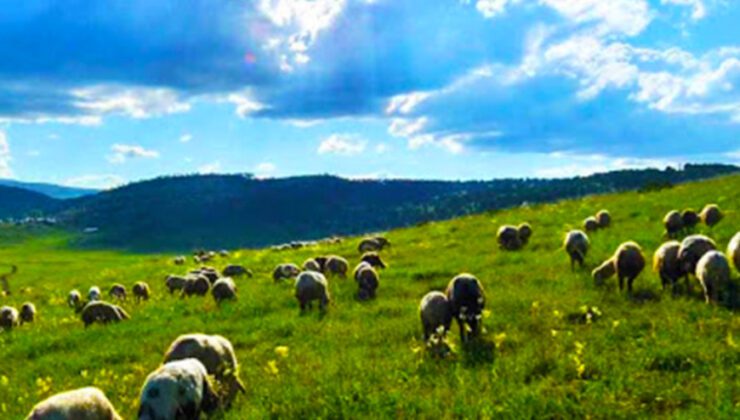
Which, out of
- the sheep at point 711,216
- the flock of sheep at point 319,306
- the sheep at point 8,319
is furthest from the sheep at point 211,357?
the sheep at point 711,216

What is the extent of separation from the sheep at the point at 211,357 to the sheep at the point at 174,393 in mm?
1368

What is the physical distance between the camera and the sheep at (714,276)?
19030 mm

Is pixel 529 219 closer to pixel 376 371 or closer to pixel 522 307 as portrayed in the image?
pixel 522 307

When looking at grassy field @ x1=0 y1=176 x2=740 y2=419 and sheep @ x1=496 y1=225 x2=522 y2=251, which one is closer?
grassy field @ x1=0 y1=176 x2=740 y2=419

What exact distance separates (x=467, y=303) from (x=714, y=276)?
700 centimetres

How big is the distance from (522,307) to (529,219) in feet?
89.7

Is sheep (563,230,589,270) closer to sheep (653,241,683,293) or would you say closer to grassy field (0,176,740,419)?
grassy field (0,176,740,419)

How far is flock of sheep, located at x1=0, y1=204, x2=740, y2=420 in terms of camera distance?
12617mm

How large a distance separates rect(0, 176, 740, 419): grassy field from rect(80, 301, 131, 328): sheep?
1.76 ft

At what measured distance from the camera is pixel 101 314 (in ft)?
90.7

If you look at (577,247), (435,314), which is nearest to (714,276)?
(435,314)

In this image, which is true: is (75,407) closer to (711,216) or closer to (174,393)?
(174,393)

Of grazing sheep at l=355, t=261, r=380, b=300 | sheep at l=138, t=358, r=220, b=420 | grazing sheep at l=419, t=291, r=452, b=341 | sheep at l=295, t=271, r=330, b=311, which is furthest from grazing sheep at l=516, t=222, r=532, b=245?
sheep at l=138, t=358, r=220, b=420

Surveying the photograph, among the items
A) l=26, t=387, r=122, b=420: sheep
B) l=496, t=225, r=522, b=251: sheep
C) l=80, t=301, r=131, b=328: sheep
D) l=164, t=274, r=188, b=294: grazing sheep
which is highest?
l=496, t=225, r=522, b=251: sheep
